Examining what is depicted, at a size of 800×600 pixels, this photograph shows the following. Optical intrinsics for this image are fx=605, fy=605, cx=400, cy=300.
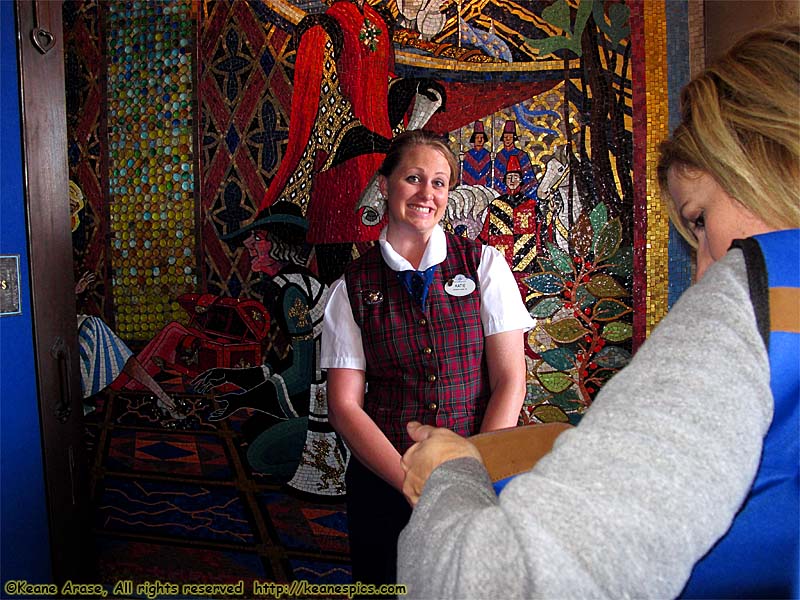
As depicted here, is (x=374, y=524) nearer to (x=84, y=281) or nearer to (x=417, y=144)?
(x=417, y=144)

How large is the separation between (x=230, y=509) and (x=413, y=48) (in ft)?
6.76

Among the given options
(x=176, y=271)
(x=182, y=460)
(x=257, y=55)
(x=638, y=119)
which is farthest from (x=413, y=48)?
(x=182, y=460)

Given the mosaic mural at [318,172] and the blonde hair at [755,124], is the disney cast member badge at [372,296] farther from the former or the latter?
the blonde hair at [755,124]

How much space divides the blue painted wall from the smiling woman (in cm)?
115

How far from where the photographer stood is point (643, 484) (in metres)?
0.56

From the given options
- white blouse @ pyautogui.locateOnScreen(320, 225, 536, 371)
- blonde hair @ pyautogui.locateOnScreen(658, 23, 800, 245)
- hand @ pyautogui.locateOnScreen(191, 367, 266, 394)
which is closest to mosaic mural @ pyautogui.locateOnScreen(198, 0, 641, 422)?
hand @ pyautogui.locateOnScreen(191, 367, 266, 394)

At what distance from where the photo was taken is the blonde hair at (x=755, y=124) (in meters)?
0.77

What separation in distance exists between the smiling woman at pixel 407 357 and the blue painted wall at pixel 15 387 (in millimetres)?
1146

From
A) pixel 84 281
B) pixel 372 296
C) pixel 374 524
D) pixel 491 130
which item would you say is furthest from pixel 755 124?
pixel 84 281

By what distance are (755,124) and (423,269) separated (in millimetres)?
1142

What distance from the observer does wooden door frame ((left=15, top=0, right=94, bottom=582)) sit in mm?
2150

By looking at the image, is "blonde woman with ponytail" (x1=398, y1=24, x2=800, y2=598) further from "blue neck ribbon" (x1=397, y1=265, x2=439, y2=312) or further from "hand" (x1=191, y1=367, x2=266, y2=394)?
"hand" (x1=191, y1=367, x2=266, y2=394)

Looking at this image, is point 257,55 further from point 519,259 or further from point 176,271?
point 519,259

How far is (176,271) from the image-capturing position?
2.65 metres
